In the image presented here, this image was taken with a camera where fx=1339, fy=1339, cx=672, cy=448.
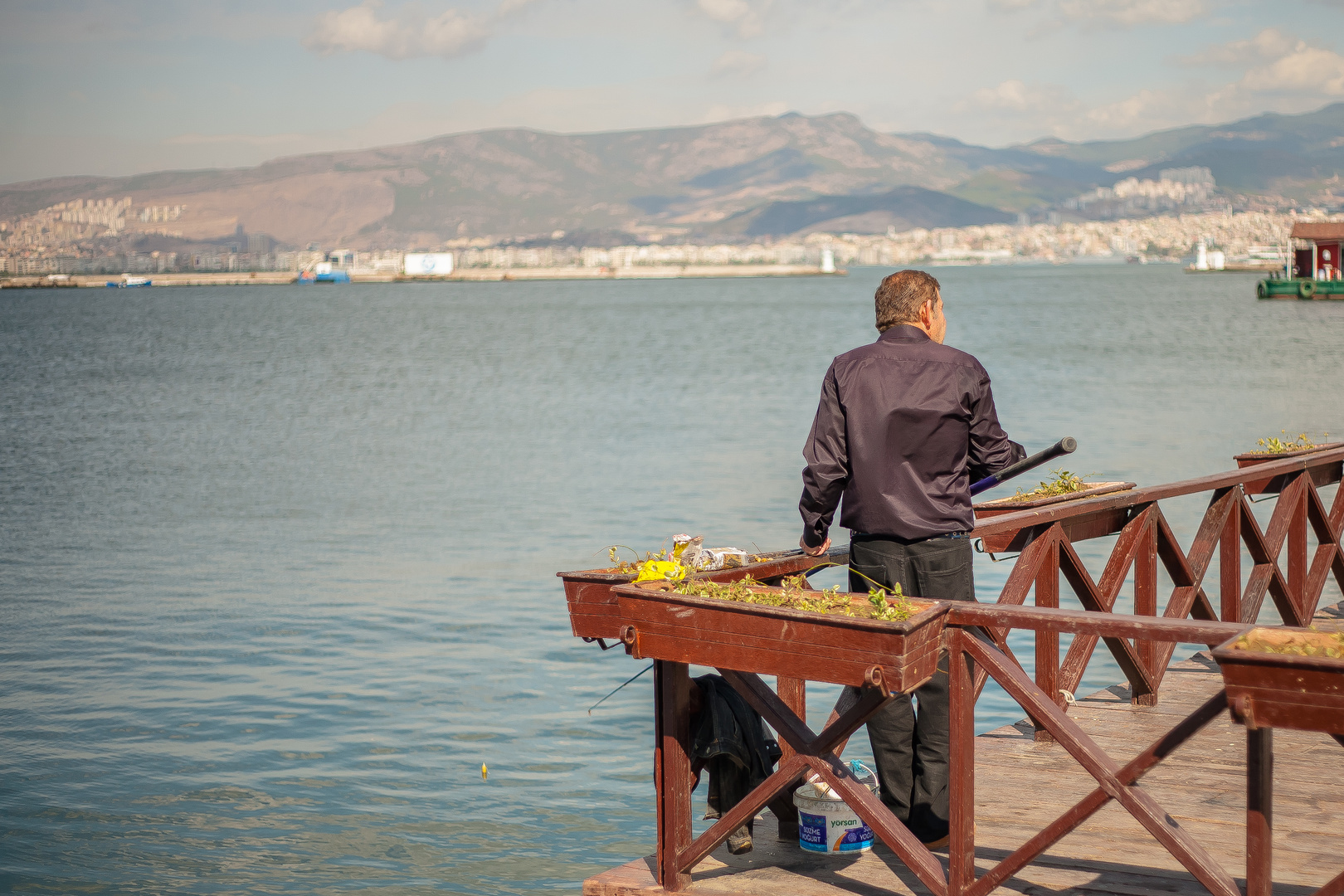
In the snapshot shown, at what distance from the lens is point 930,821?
15.5 ft

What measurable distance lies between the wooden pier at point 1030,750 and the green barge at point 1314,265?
81.3 m

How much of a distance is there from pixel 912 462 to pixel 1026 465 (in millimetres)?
393

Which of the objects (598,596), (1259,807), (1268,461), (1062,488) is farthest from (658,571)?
(1268,461)

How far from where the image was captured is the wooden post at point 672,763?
435 cm

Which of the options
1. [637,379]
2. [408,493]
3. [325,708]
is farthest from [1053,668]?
[637,379]

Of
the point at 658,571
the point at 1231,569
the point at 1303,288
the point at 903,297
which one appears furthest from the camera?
the point at 1303,288

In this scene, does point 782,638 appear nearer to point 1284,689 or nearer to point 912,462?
point 912,462

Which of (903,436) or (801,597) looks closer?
(801,597)

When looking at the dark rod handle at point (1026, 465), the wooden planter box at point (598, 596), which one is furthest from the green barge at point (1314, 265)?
the wooden planter box at point (598, 596)

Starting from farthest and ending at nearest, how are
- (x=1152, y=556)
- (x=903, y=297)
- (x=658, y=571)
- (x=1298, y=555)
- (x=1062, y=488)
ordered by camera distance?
(x=1298, y=555) → (x=1152, y=556) → (x=1062, y=488) → (x=903, y=297) → (x=658, y=571)

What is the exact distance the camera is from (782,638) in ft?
12.9

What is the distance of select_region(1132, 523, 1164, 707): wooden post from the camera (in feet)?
21.6

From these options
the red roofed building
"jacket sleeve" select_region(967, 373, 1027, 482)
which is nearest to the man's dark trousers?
"jacket sleeve" select_region(967, 373, 1027, 482)

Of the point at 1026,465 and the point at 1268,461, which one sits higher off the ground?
the point at 1026,465
